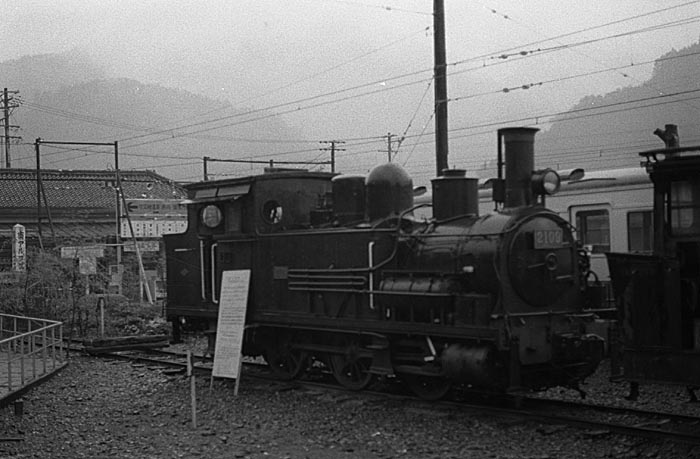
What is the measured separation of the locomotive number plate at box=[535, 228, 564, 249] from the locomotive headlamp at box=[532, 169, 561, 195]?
0.51m

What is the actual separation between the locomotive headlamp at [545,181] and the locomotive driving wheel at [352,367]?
3275mm

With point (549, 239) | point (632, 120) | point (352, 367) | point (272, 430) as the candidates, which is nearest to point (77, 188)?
point (632, 120)

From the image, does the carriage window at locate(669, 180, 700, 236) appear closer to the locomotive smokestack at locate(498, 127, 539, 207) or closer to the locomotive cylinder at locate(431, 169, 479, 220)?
the locomotive smokestack at locate(498, 127, 539, 207)

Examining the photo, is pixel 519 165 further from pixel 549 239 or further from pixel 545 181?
pixel 549 239

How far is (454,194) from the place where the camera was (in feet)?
36.8

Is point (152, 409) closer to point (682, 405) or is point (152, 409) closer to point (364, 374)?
point (364, 374)

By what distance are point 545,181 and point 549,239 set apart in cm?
72

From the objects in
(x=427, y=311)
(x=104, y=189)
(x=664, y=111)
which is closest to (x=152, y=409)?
(x=427, y=311)

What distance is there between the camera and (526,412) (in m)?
9.92

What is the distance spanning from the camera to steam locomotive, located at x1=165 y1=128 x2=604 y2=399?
33.0 feet

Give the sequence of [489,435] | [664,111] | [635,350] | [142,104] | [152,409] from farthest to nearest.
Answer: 1. [142,104]
2. [664,111]
3. [152,409]
4. [489,435]
5. [635,350]

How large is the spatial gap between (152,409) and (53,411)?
4.50 ft

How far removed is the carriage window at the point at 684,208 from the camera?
8141 millimetres

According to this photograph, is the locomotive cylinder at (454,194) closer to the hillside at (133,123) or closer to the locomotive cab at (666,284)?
the locomotive cab at (666,284)
